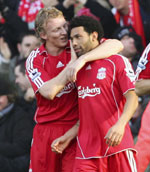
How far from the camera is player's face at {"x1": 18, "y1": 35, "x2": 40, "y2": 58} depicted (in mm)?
8875

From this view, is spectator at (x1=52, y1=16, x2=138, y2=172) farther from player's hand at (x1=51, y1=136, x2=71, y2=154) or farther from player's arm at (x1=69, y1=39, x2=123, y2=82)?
player's hand at (x1=51, y1=136, x2=71, y2=154)

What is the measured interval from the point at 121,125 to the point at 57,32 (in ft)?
4.31

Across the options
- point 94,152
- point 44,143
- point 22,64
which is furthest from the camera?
Answer: point 22,64

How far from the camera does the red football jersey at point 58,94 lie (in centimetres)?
515

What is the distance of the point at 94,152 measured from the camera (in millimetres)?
4699

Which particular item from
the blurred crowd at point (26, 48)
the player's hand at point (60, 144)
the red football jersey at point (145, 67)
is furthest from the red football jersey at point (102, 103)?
the blurred crowd at point (26, 48)

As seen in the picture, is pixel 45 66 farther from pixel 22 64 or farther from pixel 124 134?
pixel 22 64

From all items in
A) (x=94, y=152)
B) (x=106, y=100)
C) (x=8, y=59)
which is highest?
(x=106, y=100)

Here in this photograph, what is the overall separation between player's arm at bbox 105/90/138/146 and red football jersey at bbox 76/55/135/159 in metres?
0.10

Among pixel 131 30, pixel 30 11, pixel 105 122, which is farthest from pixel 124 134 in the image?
pixel 30 11

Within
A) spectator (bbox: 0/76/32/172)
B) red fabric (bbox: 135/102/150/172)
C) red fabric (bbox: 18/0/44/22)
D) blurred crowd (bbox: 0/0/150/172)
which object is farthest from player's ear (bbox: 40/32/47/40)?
red fabric (bbox: 18/0/44/22)

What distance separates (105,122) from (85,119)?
217 millimetres

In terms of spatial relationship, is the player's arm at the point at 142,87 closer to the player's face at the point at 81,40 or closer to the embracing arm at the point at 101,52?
the embracing arm at the point at 101,52

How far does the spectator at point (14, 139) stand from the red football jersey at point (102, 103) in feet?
9.80
